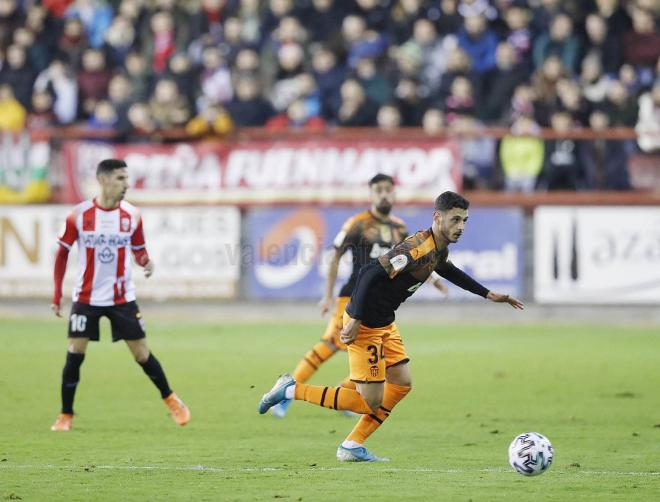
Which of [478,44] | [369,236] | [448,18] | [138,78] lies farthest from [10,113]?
[369,236]

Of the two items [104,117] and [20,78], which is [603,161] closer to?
[104,117]

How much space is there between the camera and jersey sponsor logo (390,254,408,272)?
8.67m

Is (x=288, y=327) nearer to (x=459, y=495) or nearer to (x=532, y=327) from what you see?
(x=532, y=327)

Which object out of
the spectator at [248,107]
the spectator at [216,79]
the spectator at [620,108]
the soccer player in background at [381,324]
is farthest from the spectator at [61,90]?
the soccer player in background at [381,324]

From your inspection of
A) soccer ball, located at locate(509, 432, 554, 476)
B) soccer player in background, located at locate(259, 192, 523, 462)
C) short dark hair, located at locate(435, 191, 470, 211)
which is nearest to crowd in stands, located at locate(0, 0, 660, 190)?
soccer player in background, located at locate(259, 192, 523, 462)

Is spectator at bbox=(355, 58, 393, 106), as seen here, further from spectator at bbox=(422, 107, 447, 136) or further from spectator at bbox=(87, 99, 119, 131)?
spectator at bbox=(87, 99, 119, 131)

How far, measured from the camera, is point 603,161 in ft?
66.4

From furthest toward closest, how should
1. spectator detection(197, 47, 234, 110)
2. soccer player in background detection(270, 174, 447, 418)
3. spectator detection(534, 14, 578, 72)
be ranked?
spectator detection(197, 47, 234, 110) → spectator detection(534, 14, 578, 72) → soccer player in background detection(270, 174, 447, 418)

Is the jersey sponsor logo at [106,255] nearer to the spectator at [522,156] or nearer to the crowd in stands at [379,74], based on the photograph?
the crowd in stands at [379,74]

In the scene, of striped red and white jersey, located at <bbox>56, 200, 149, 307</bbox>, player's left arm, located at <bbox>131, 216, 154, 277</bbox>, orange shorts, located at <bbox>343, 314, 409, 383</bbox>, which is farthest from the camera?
player's left arm, located at <bbox>131, 216, 154, 277</bbox>

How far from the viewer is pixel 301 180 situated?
816 inches

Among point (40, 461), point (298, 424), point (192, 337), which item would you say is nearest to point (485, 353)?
point (192, 337)

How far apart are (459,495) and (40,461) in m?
3.13

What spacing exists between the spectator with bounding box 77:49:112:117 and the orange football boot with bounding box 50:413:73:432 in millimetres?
12619
